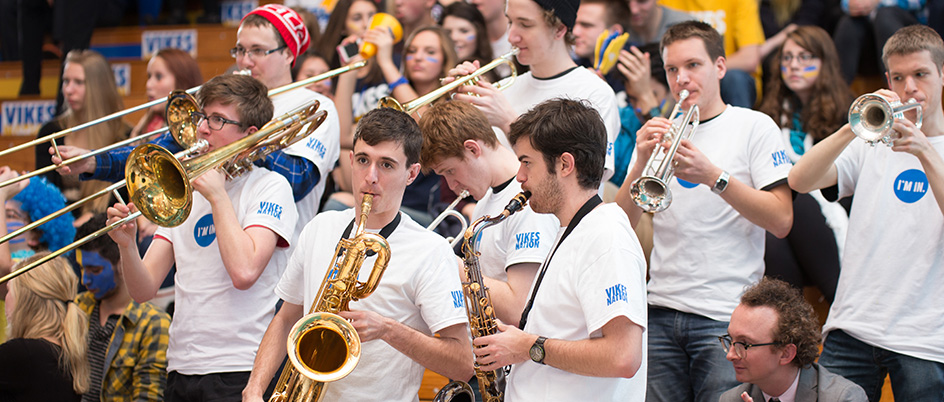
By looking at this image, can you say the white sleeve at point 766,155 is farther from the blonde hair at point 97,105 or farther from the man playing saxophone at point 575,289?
the blonde hair at point 97,105

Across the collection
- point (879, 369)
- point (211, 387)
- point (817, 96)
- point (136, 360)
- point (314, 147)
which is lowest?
point (136, 360)

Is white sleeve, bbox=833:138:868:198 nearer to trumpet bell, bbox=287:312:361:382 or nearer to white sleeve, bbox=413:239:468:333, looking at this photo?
white sleeve, bbox=413:239:468:333

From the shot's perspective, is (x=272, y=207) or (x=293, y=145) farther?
(x=293, y=145)

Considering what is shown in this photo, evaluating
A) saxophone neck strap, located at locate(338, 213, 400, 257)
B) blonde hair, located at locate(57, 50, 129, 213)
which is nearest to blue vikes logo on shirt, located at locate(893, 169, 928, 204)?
saxophone neck strap, located at locate(338, 213, 400, 257)

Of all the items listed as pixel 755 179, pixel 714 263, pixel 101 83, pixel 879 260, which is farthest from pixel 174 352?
pixel 101 83

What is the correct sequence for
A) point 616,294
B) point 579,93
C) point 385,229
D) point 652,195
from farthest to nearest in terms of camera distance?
point 579,93
point 652,195
point 385,229
point 616,294

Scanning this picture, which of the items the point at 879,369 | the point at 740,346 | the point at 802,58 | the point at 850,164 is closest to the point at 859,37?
the point at 802,58

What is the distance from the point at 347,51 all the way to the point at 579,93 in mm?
2317

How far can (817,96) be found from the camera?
18.4 feet

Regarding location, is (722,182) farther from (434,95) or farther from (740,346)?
(434,95)

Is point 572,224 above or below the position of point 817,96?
below

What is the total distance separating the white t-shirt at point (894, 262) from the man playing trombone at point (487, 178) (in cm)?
126

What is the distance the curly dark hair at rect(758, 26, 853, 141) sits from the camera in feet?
18.2

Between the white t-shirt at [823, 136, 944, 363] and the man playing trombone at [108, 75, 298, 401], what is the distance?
2370 mm
